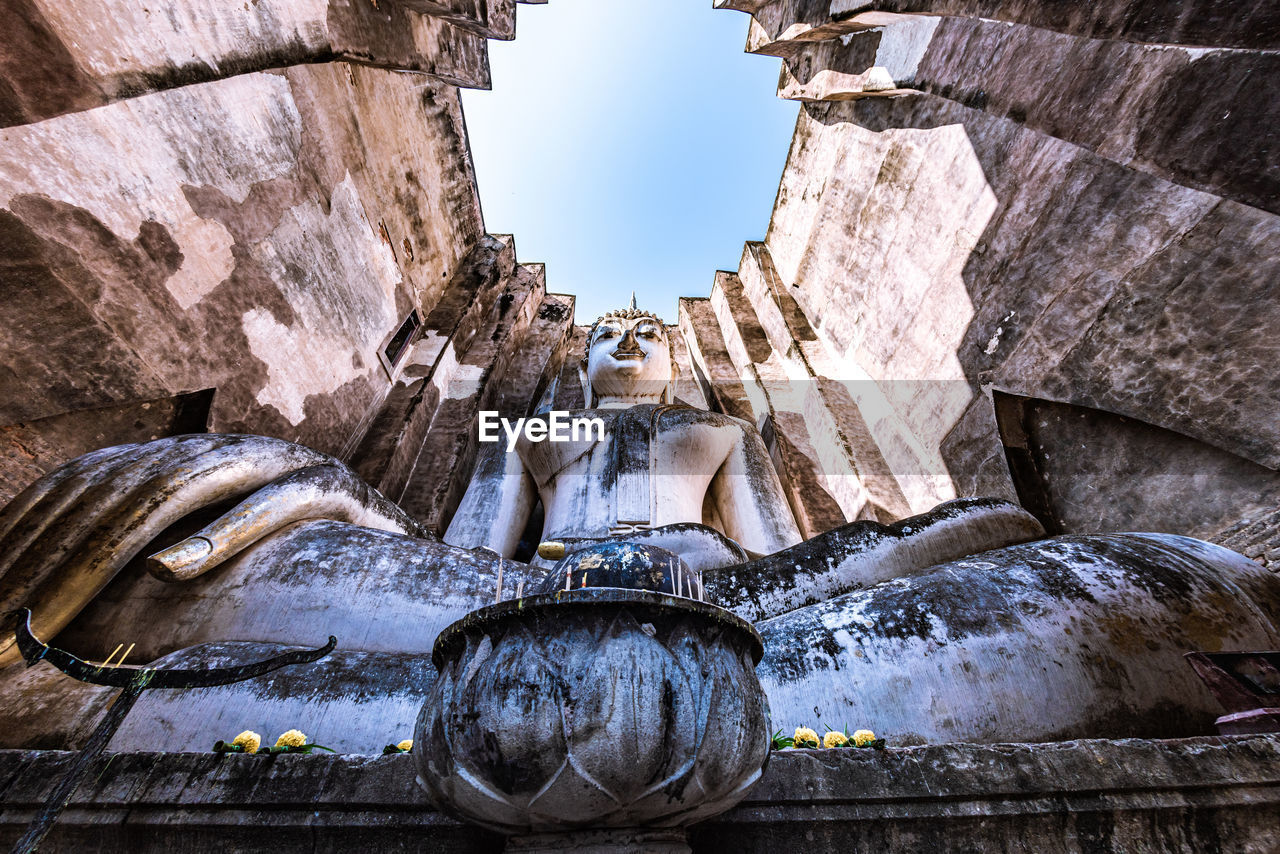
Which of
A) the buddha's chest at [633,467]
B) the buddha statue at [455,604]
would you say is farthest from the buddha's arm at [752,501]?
the buddha statue at [455,604]

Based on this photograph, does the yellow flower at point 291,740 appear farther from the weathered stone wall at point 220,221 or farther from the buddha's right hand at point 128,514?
the weathered stone wall at point 220,221

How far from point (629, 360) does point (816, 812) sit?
4.25 meters

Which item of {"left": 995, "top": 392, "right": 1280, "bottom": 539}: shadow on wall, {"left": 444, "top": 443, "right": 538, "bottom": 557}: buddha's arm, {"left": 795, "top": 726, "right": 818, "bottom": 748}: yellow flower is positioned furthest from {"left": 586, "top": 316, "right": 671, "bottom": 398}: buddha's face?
{"left": 795, "top": 726, "right": 818, "bottom": 748}: yellow flower

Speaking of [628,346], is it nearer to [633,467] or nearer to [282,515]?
[633,467]

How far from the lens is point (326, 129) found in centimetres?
455

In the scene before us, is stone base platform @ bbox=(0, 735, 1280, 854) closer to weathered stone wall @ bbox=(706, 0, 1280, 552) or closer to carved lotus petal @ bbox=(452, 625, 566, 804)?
carved lotus petal @ bbox=(452, 625, 566, 804)

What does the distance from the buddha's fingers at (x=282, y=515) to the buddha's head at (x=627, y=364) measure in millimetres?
2346

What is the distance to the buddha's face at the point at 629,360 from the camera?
Result: 5.23 metres

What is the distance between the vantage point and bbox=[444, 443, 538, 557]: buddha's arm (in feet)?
13.3

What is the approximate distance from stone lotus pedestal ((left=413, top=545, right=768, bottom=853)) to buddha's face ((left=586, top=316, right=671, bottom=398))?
13.7 ft

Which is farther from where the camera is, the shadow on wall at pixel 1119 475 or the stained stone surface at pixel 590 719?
the shadow on wall at pixel 1119 475

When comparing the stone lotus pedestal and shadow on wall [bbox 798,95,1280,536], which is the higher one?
shadow on wall [bbox 798,95,1280,536]

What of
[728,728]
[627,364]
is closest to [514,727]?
[728,728]

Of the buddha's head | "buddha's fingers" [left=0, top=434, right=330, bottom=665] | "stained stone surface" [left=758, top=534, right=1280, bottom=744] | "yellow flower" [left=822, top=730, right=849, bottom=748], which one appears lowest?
"yellow flower" [left=822, top=730, right=849, bottom=748]
